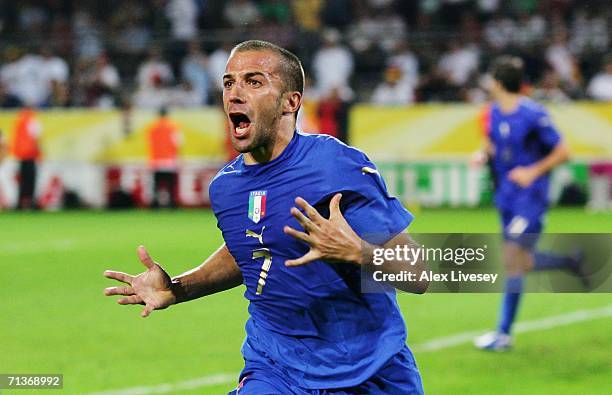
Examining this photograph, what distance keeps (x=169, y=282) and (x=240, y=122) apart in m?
0.78

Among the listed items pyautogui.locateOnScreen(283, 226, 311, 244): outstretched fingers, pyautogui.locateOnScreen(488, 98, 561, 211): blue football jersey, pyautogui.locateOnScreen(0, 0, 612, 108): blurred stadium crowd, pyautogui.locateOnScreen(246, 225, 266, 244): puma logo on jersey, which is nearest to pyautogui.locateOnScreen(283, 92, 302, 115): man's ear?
pyautogui.locateOnScreen(246, 225, 266, 244): puma logo on jersey

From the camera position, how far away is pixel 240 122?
4.50 metres

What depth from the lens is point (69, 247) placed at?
15.9m

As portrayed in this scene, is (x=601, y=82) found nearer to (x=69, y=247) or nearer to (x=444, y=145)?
(x=444, y=145)

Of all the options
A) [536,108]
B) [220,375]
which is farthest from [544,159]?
[220,375]

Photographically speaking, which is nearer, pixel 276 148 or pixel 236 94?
pixel 236 94

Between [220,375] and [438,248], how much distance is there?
3093 millimetres

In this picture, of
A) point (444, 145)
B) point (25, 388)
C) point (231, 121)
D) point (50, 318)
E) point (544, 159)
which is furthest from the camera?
point (444, 145)

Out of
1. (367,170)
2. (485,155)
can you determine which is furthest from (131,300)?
(485,155)

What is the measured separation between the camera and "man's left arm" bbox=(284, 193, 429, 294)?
13.6 ft

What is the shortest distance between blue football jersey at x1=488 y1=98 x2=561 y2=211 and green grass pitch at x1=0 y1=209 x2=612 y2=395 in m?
1.17

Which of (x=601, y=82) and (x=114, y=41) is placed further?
(x=114, y=41)

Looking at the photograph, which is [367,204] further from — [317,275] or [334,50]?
[334,50]

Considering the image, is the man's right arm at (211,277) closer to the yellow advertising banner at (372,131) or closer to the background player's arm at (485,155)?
the background player's arm at (485,155)
